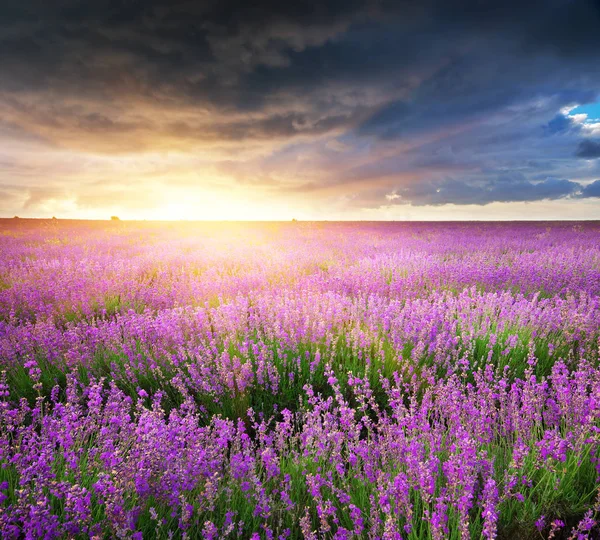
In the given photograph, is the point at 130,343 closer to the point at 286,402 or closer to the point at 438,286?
the point at 286,402

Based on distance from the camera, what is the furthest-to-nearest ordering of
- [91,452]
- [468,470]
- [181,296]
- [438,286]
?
[438,286] → [181,296] → [91,452] → [468,470]

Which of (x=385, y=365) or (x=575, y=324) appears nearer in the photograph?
(x=385, y=365)

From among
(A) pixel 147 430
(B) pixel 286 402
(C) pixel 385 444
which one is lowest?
(B) pixel 286 402

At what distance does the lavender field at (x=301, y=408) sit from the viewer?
167 centimetres

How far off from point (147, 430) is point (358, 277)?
201 inches

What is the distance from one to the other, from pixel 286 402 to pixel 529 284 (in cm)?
556

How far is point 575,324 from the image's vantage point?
401 centimetres

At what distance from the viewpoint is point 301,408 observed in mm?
2758

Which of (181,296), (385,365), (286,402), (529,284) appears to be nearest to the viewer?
(286,402)

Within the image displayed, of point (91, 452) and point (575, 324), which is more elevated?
point (575, 324)

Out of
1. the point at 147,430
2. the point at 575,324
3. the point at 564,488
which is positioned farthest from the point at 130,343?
the point at 575,324

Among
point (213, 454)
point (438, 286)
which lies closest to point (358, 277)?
point (438, 286)

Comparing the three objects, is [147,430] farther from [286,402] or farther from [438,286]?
[438,286]

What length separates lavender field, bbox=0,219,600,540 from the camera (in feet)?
5.48
